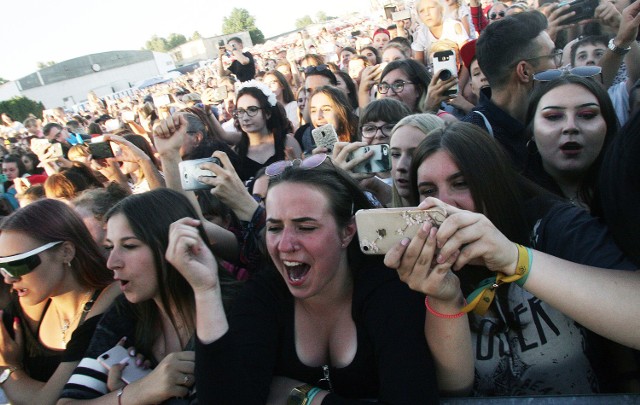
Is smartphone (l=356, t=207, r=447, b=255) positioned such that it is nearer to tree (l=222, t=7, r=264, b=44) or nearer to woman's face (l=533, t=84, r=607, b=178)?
woman's face (l=533, t=84, r=607, b=178)

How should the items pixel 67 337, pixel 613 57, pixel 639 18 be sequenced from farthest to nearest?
1. pixel 613 57
2. pixel 639 18
3. pixel 67 337

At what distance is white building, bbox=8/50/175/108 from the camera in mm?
56312

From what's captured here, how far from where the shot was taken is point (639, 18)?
2996 millimetres

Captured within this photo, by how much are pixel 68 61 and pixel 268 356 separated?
7139cm

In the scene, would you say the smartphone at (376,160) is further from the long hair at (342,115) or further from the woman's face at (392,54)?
the woman's face at (392,54)

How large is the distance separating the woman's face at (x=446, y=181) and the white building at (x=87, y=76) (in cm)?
5740

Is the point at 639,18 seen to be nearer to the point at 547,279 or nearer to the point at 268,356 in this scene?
the point at 547,279

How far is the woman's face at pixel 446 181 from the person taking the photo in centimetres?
177

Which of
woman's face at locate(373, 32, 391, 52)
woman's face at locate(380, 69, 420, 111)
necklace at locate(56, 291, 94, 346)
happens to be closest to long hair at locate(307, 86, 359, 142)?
woman's face at locate(380, 69, 420, 111)

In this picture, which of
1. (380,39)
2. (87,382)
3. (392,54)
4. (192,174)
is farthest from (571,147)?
(380,39)

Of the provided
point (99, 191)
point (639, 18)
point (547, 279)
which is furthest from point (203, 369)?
point (639, 18)

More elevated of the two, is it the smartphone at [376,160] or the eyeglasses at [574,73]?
the eyeglasses at [574,73]

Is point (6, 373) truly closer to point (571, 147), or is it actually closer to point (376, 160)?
point (376, 160)

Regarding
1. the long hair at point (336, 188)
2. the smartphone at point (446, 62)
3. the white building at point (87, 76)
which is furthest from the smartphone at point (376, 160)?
the white building at point (87, 76)
